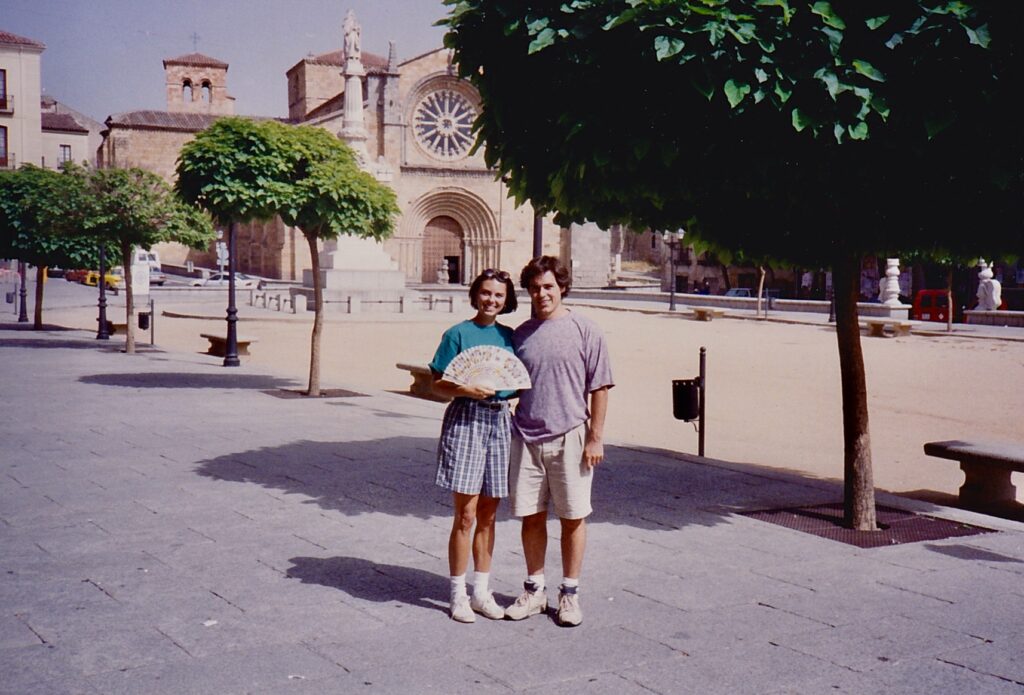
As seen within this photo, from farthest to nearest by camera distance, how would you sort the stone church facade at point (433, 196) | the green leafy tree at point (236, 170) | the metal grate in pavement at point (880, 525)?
the stone church facade at point (433, 196)
the green leafy tree at point (236, 170)
the metal grate in pavement at point (880, 525)

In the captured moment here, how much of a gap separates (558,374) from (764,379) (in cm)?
1439

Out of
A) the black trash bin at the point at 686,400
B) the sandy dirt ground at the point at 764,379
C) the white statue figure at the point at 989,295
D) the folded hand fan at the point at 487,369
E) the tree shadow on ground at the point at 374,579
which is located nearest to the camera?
the folded hand fan at the point at 487,369

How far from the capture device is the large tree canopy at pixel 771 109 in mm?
5641

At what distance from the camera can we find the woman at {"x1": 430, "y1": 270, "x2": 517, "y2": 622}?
4773 millimetres

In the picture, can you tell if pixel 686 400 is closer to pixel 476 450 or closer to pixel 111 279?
pixel 476 450

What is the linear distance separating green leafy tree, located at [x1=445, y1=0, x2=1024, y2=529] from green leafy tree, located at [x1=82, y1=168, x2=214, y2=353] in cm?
1330

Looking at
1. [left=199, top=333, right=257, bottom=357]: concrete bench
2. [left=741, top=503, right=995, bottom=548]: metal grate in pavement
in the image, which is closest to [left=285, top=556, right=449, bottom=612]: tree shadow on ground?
[left=741, top=503, right=995, bottom=548]: metal grate in pavement

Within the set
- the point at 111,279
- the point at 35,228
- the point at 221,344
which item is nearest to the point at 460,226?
the point at 111,279

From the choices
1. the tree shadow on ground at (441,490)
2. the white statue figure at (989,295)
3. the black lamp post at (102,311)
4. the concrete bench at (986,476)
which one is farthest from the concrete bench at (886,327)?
the concrete bench at (986,476)

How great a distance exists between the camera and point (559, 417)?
15.7 feet

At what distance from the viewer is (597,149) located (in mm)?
6102

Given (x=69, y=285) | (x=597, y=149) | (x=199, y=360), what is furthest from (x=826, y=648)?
(x=69, y=285)

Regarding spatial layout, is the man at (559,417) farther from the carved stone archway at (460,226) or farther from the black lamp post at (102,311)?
the carved stone archway at (460,226)

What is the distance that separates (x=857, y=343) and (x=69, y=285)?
54.2m
